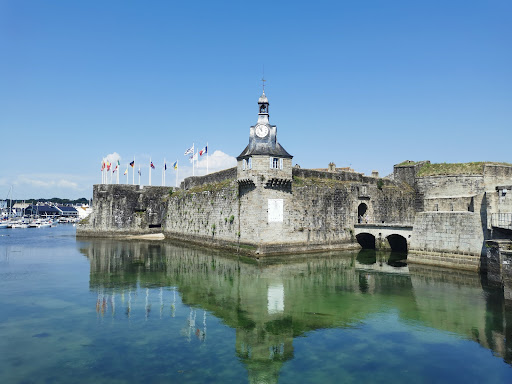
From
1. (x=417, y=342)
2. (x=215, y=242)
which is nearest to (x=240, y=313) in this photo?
(x=417, y=342)

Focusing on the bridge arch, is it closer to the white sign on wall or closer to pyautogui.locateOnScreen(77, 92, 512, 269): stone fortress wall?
pyautogui.locateOnScreen(77, 92, 512, 269): stone fortress wall

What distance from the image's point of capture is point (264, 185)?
2544 centimetres

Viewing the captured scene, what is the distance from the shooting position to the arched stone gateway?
31.5 m

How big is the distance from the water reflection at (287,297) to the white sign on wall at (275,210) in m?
3.18

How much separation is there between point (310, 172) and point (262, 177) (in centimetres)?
575

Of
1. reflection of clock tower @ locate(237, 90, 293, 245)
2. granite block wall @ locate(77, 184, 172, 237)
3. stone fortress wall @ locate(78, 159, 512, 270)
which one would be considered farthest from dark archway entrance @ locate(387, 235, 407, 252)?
granite block wall @ locate(77, 184, 172, 237)

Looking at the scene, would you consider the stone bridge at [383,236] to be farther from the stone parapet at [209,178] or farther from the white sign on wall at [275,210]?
the stone parapet at [209,178]

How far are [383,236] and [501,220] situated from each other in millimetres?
10808

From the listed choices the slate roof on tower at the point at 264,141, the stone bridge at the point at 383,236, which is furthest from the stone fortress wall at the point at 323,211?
the slate roof on tower at the point at 264,141

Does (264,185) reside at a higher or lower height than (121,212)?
higher

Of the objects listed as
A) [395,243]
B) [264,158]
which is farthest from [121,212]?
[395,243]

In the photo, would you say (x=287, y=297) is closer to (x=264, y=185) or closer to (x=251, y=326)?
(x=251, y=326)

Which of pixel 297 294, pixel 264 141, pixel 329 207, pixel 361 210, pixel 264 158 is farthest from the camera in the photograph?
pixel 361 210

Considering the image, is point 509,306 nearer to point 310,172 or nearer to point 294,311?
point 294,311
